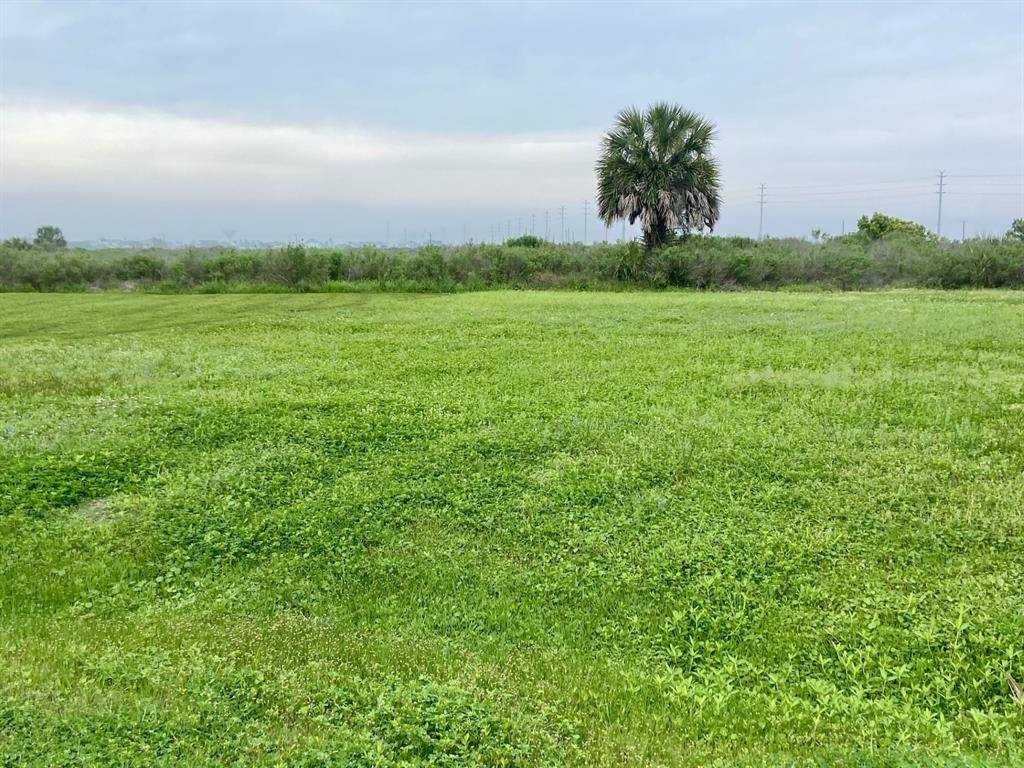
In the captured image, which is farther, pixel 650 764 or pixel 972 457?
pixel 972 457

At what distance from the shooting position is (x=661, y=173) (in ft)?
69.3

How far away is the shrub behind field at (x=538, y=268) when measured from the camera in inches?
833

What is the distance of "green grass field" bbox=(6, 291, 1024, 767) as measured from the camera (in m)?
2.62

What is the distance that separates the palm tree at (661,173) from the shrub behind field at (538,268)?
0.95 m

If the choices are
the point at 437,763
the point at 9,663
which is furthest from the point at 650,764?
the point at 9,663

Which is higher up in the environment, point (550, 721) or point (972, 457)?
point (972, 457)

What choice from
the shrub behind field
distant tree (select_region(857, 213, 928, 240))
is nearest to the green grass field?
the shrub behind field

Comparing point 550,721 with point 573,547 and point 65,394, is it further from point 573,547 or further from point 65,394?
point 65,394

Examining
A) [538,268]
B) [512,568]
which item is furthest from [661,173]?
[512,568]

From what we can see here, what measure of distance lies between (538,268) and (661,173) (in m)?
4.51

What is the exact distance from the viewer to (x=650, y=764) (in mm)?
2473

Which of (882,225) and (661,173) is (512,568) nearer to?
(661,173)

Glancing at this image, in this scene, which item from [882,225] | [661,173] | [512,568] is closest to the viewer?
[512,568]

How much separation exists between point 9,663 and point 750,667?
301 cm
